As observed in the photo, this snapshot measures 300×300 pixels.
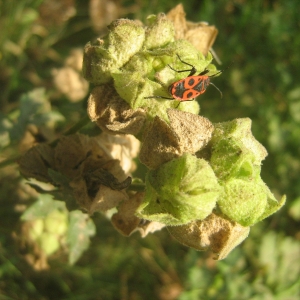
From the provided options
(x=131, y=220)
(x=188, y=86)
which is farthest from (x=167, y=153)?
(x=131, y=220)

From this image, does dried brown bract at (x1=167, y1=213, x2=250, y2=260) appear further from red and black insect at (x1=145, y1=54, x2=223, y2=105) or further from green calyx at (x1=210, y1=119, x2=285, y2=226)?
red and black insect at (x1=145, y1=54, x2=223, y2=105)

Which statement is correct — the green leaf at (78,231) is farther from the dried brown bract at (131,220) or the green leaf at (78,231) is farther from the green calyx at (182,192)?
the green calyx at (182,192)

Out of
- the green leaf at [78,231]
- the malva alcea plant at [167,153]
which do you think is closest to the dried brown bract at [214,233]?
the malva alcea plant at [167,153]

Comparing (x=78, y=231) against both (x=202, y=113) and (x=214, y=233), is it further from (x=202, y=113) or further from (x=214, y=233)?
(x=202, y=113)

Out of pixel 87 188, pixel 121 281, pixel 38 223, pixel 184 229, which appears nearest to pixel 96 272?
pixel 121 281

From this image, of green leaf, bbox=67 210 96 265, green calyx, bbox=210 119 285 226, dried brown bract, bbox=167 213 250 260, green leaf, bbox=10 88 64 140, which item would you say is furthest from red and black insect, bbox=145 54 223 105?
green leaf, bbox=10 88 64 140

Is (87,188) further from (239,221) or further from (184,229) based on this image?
(239,221)
